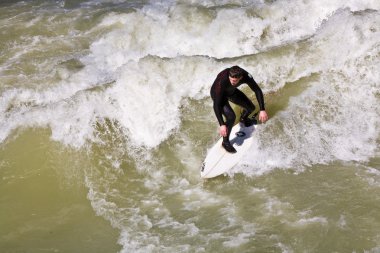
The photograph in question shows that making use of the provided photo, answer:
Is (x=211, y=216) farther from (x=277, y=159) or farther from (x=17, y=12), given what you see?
(x=17, y=12)

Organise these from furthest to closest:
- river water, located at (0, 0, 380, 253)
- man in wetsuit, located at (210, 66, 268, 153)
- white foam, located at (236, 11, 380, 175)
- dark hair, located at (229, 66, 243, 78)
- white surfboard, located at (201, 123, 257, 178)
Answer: white foam, located at (236, 11, 380, 175) → white surfboard, located at (201, 123, 257, 178) → man in wetsuit, located at (210, 66, 268, 153) → dark hair, located at (229, 66, 243, 78) → river water, located at (0, 0, 380, 253)

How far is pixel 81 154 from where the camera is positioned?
664cm

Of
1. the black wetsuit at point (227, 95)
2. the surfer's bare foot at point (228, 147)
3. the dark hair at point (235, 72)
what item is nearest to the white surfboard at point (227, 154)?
the surfer's bare foot at point (228, 147)

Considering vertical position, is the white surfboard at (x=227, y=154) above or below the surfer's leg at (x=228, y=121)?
below

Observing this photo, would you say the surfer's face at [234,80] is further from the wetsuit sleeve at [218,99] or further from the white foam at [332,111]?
the white foam at [332,111]

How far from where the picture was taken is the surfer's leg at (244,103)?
6.50 meters

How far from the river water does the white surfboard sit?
0.42ft

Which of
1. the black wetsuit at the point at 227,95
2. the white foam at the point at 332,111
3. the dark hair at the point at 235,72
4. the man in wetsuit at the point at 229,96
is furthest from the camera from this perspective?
the white foam at the point at 332,111

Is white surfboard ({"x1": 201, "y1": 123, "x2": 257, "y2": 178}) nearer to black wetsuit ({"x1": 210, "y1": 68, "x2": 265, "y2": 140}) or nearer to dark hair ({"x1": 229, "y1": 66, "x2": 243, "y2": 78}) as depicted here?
black wetsuit ({"x1": 210, "y1": 68, "x2": 265, "y2": 140})

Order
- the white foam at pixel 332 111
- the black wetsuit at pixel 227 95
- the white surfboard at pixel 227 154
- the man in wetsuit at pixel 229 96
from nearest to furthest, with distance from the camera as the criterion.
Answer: the man in wetsuit at pixel 229 96
the black wetsuit at pixel 227 95
the white surfboard at pixel 227 154
the white foam at pixel 332 111

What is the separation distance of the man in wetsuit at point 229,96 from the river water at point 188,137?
1.51ft

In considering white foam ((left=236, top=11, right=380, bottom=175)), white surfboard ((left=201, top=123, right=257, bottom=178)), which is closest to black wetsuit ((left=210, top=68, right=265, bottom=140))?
white surfboard ((left=201, top=123, right=257, bottom=178))

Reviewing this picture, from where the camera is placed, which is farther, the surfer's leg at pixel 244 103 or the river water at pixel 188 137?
the surfer's leg at pixel 244 103

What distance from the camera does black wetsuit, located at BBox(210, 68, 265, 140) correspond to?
6020 millimetres
